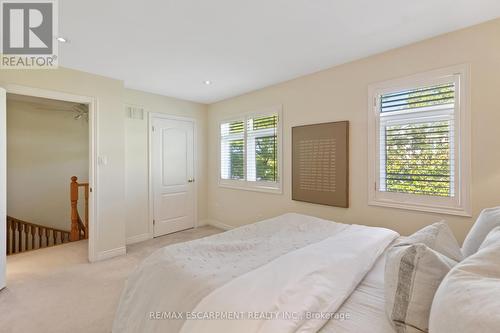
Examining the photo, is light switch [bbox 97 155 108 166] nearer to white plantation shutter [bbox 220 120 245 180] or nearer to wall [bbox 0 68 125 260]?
wall [bbox 0 68 125 260]

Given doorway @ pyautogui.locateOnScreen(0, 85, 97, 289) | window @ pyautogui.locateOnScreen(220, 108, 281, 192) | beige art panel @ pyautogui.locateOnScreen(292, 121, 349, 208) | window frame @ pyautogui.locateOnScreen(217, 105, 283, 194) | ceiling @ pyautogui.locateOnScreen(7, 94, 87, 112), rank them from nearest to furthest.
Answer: doorway @ pyautogui.locateOnScreen(0, 85, 97, 289), beige art panel @ pyautogui.locateOnScreen(292, 121, 349, 208), window frame @ pyautogui.locateOnScreen(217, 105, 283, 194), window @ pyautogui.locateOnScreen(220, 108, 281, 192), ceiling @ pyautogui.locateOnScreen(7, 94, 87, 112)

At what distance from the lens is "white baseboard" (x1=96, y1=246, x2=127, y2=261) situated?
10.6ft

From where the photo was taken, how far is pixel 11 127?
14.8 feet

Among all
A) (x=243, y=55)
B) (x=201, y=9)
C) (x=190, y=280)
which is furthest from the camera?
(x=243, y=55)

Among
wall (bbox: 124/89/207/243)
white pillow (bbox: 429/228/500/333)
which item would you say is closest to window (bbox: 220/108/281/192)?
wall (bbox: 124/89/207/243)

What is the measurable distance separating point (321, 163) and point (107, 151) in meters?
2.87

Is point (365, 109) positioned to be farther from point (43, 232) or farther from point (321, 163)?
point (43, 232)

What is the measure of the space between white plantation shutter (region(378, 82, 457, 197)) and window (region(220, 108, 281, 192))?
→ 4.93ft

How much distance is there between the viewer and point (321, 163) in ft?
10.2

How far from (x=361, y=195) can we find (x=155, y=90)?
135 inches

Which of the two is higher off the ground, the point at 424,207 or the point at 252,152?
the point at 252,152

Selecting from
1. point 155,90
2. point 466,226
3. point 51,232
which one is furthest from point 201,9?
point 51,232

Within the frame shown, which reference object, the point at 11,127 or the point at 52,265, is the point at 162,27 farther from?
the point at 11,127

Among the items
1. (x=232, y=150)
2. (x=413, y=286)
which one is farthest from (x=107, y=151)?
(x=413, y=286)
